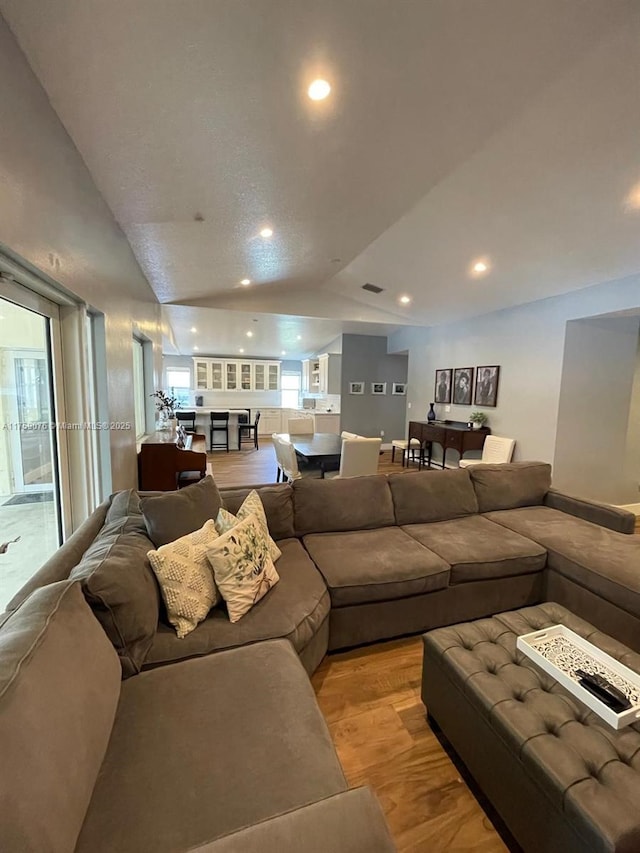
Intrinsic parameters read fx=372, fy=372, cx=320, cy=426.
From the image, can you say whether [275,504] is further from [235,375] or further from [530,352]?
[235,375]

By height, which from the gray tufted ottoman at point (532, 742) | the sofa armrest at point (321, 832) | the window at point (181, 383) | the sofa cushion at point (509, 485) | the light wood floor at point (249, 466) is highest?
the window at point (181, 383)

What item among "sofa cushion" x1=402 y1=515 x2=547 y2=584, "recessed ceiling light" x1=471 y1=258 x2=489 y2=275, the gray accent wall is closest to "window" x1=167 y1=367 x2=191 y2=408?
the gray accent wall

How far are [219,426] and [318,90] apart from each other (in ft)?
22.7

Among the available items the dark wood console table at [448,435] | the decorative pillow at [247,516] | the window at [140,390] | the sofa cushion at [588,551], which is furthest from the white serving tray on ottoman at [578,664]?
the window at [140,390]

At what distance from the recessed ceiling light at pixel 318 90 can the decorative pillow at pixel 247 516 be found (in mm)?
1974

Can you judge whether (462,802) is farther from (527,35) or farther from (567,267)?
(567,267)

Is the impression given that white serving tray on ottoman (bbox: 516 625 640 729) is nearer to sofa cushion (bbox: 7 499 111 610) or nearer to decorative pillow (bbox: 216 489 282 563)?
decorative pillow (bbox: 216 489 282 563)

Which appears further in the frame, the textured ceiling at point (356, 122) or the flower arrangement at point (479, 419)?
the flower arrangement at point (479, 419)

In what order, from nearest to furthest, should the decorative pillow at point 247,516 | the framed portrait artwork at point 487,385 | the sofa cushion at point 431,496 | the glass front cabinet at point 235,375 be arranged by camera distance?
the decorative pillow at point 247,516 < the sofa cushion at point 431,496 < the framed portrait artwork at point 487,385 < the glass front cabinet at point 235,375

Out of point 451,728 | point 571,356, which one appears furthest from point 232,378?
point 451,728

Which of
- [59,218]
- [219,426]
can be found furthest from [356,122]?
[219,426]

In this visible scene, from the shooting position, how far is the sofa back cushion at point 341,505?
245 cm

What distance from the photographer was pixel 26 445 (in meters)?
1.81

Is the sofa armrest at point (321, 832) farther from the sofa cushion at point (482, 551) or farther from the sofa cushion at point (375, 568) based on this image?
the sofa cushion at point (482, 551)
